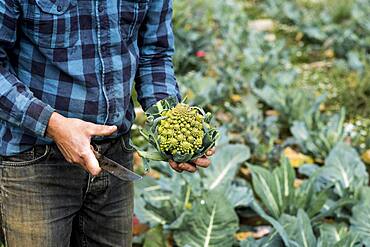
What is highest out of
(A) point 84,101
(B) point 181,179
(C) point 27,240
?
(A) point 84,101

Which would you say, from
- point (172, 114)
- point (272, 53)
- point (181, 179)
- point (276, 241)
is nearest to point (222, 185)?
point (181, 179)

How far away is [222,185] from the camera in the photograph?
11.8 ft

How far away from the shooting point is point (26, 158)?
81.2 inches

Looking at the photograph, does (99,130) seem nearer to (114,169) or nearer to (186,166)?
(114,169)

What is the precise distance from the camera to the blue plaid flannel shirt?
1915 millimetres

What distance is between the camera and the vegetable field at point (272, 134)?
3203 millimetres

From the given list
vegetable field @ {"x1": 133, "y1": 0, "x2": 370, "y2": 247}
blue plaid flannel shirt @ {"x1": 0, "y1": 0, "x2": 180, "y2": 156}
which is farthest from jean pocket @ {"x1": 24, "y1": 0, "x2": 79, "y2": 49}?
vegetable field @ {"x1": 133, "y1": 0, "x2": 370, "y2": 247}

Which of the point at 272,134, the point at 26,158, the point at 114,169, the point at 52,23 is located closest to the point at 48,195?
the point at 26,158

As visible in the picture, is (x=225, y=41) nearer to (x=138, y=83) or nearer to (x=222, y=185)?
(x=222, y=185)

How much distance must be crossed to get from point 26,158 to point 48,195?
0.42ft

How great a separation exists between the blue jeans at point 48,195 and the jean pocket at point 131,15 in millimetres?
349

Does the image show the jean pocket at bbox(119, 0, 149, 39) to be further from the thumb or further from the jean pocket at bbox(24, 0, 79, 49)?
the thumb

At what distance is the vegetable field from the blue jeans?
0.65 feet

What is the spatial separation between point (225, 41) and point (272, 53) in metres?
0.52
